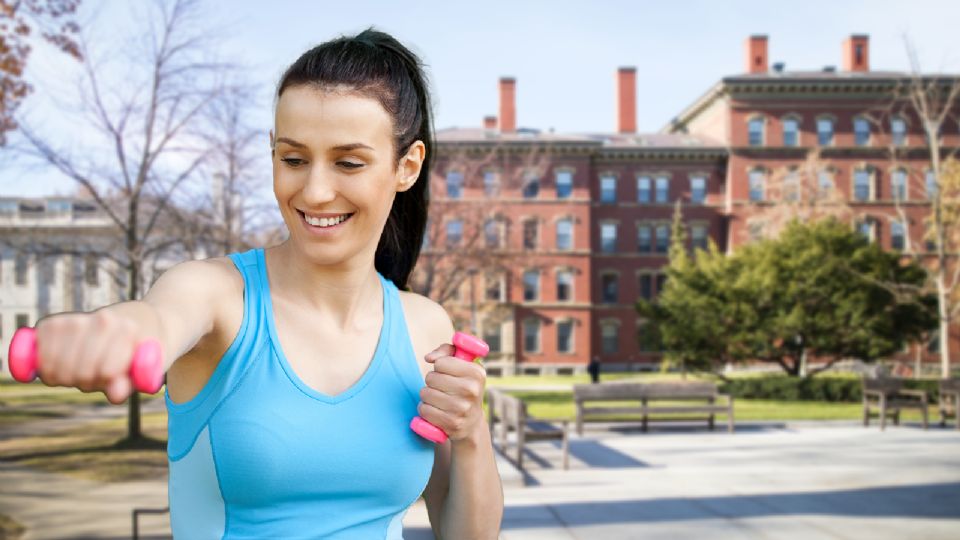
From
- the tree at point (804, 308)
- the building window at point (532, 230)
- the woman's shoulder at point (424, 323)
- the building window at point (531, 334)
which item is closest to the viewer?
the woman's shoulder at point (424, 323)

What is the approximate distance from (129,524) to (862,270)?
102 ft

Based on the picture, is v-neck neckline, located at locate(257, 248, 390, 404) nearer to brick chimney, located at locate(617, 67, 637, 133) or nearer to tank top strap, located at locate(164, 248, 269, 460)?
tank top strap, located at locate(164, 248, 269, 460)

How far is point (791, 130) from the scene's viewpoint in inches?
1955

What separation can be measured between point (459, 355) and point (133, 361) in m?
0.61

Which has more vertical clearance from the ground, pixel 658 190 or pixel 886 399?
pixel 658 190

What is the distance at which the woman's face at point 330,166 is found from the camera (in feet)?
4.57

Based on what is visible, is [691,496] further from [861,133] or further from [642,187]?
[861,133]

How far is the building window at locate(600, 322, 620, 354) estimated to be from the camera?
171ft

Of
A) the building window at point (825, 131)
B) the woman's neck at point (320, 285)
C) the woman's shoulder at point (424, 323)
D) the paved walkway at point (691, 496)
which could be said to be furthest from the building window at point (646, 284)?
the woman's neck at point (320, 285)

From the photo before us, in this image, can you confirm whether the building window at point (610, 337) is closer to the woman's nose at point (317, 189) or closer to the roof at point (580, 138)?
the roof at point (580, 138)

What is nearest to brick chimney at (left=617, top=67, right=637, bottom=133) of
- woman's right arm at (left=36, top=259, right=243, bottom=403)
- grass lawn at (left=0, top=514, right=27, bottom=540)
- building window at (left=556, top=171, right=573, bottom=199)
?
building window at (left=556, top=171, right=573, bottom=199)

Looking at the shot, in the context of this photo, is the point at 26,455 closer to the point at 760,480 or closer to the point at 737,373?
the point at 760,480

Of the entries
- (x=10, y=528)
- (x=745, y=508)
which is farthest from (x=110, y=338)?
(x=745, y=508)

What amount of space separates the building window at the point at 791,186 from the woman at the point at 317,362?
44076 mm
